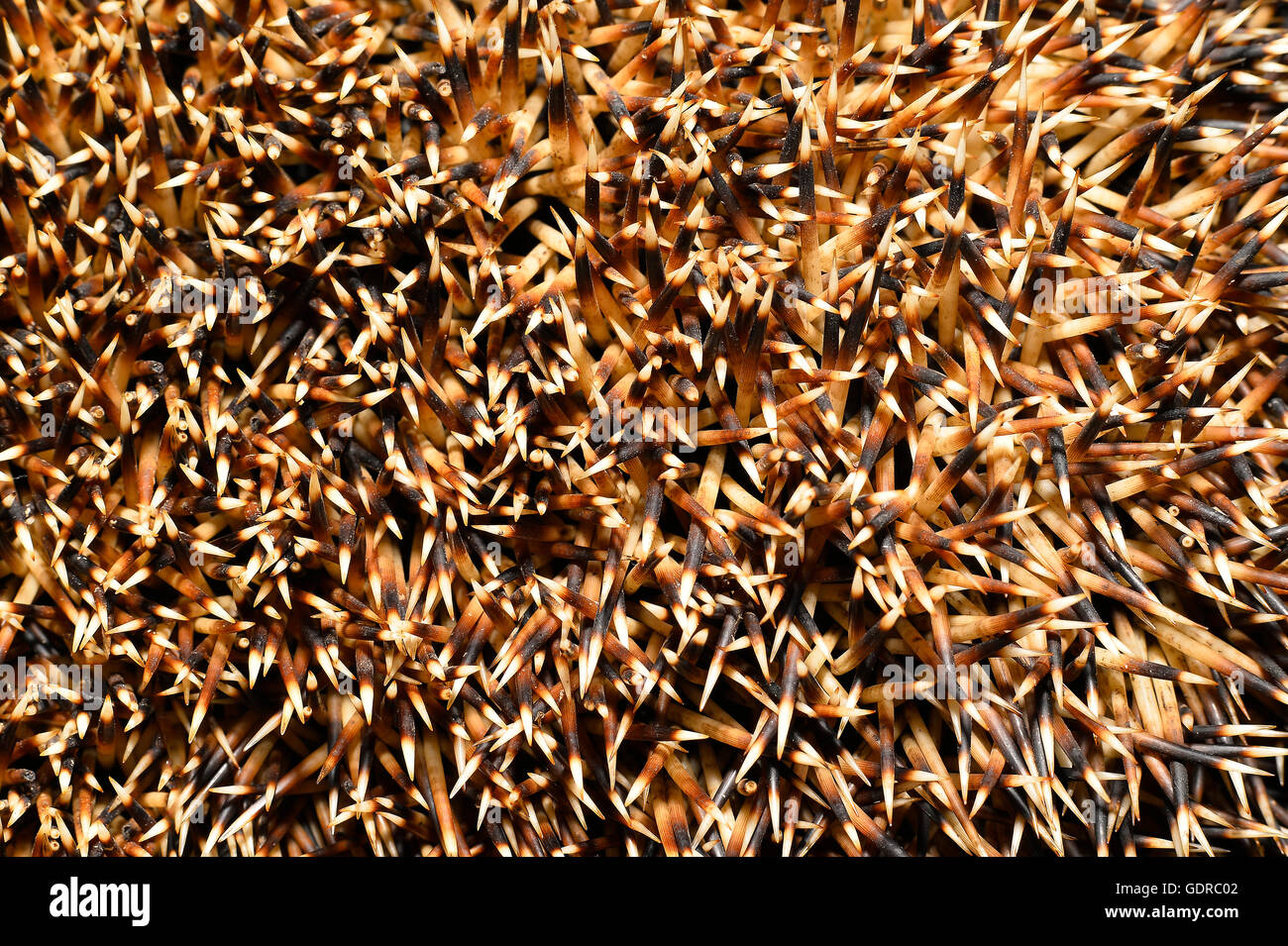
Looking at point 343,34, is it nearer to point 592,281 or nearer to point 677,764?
point 592,281

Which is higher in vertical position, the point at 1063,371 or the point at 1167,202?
the point at 1167,202

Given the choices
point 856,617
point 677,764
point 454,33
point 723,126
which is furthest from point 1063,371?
point 454,33

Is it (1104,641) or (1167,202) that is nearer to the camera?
(1104,641)

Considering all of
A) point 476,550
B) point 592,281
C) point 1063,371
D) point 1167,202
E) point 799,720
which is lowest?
point 799,720

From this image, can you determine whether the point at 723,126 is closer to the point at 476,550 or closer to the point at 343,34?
the point at 343,34

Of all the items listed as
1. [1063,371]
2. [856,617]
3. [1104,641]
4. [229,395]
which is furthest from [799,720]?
[229,395]

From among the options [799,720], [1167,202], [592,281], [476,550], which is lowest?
[799,720]
